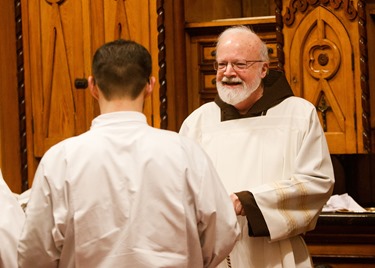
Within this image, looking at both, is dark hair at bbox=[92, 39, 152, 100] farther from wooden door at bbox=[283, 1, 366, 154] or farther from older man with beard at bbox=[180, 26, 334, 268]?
wooden door at bbox=[283, 1, 366, 154]

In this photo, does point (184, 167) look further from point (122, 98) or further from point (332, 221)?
point (332, 221)

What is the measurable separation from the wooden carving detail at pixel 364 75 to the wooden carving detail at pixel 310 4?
5 centimetres

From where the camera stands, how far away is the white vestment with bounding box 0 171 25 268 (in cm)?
251

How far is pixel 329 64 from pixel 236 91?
4.00 ft

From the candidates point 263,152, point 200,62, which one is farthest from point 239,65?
point 200,62

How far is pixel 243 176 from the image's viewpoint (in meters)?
3.45

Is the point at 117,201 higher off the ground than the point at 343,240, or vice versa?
the point at 117,201

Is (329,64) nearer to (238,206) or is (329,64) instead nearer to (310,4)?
(310,4)

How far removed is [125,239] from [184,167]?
253 mm

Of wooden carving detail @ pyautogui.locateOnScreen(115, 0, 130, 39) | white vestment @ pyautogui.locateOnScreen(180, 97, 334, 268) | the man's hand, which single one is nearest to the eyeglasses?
white vestment @ pyautogui.locateOnScreen(180, 97, 334, 268)

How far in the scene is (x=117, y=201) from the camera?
2301mm

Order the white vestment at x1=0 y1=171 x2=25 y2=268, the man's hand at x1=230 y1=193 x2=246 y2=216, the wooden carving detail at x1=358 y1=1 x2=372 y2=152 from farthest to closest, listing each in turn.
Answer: the wooden carving detail at x1=358 y1=1 x2=372 y2=152 → the man's hand at x1=230 y1=193 x2=246 y2=216 → the white vestment at x1=0 y1=171 x2=25 y2=268

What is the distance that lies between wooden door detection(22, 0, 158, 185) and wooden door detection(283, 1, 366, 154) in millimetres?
854

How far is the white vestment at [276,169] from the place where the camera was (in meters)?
3.30
